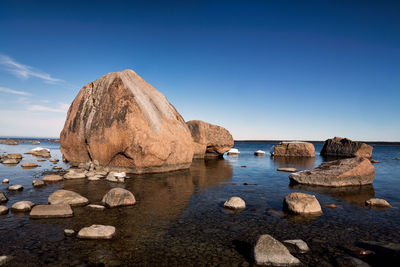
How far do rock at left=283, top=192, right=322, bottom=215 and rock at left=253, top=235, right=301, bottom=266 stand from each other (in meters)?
3.58

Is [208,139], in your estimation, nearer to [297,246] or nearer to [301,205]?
[301,205]

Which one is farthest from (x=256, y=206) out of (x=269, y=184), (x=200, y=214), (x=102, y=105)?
(x=102, y=105)

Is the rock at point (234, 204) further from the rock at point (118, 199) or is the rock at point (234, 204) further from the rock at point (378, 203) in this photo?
the rock at point (378, 203)

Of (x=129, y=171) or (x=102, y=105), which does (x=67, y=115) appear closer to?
(x=102, y=105)

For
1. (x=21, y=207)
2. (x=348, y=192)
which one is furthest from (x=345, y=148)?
(x=21, y=207)

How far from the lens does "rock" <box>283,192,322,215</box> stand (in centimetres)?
850

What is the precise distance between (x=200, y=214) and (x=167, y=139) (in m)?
9.63

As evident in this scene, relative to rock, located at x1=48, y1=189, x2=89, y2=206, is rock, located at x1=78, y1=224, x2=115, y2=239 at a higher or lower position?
lower

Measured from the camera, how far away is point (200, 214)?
328 inches

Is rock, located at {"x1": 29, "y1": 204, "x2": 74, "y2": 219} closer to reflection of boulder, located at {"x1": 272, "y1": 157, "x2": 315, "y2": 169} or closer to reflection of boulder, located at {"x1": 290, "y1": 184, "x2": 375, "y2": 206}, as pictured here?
reflection of boulder, located at {"x1": 290, "y1": 184, "x2": 375, "y2": 206}

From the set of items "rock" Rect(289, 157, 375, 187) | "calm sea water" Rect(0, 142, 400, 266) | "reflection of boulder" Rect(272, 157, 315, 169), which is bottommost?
"calm sea water" Rect(0, 142, 400, 266)

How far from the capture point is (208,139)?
32031 mm

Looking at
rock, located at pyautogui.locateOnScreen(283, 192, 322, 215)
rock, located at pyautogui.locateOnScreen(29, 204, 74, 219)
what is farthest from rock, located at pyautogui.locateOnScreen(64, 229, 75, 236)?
rock, located at pyautogui.locateOnScreen(283, 192, 322, 215)

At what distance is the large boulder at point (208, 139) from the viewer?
30.6 meters
